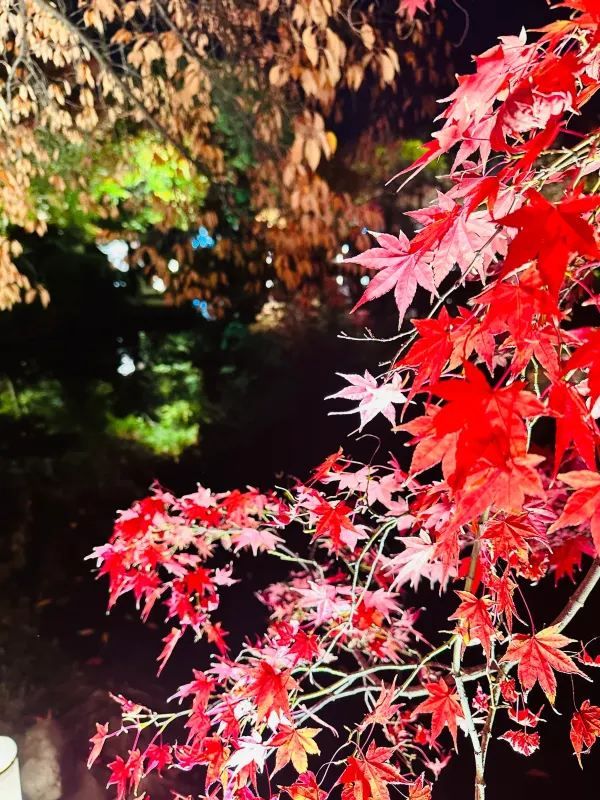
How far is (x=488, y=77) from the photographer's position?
81cm

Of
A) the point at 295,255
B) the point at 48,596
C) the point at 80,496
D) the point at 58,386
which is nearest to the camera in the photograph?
the point at 48,596

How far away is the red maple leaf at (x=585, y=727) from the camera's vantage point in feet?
4.37

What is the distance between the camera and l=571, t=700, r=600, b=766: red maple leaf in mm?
1331

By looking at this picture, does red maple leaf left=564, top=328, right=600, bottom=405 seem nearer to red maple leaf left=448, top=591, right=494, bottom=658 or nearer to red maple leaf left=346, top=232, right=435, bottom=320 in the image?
red maple leaf left=346, top=232, right=435, bottom=320

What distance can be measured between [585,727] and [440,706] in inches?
14.9

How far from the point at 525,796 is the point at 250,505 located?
150 cm

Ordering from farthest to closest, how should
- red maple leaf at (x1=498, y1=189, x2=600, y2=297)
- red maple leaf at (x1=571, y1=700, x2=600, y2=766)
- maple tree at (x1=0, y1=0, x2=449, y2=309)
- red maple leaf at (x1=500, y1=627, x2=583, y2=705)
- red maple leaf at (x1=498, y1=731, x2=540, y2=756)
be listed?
maple tree at (x1=0, y1=0, x2=449, y2=309), red maple leaf at (x1=498, y1=731, x2=540, y2=756), red maple leaf at (x1=571, y1=700, x2=600, y2=766), red maple leaf at (x1=500, y1=627, x2=583, y2=705), red maple leaf at (x1=498, y1=189, x2=600, y2=297)

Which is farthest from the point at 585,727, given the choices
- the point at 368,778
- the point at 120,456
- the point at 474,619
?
the point at 120,456

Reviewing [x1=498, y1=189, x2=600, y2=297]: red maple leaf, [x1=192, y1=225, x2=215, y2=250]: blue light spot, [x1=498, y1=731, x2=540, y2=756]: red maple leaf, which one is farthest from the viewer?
[x1=192, y1=225, x2=215, y2=250]: blue light spot

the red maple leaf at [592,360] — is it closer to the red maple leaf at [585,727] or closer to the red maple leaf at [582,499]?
the red maple leaf at [582,499]

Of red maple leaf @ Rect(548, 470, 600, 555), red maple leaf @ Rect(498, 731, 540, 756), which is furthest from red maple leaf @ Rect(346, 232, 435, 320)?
red maple leaf @ Rect(498, 731, 540, 756)

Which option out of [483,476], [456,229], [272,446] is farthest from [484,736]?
[272,446]

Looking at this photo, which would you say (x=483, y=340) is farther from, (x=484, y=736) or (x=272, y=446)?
(x=272, y=446)

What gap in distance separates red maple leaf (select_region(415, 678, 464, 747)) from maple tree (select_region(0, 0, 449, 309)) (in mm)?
3146
